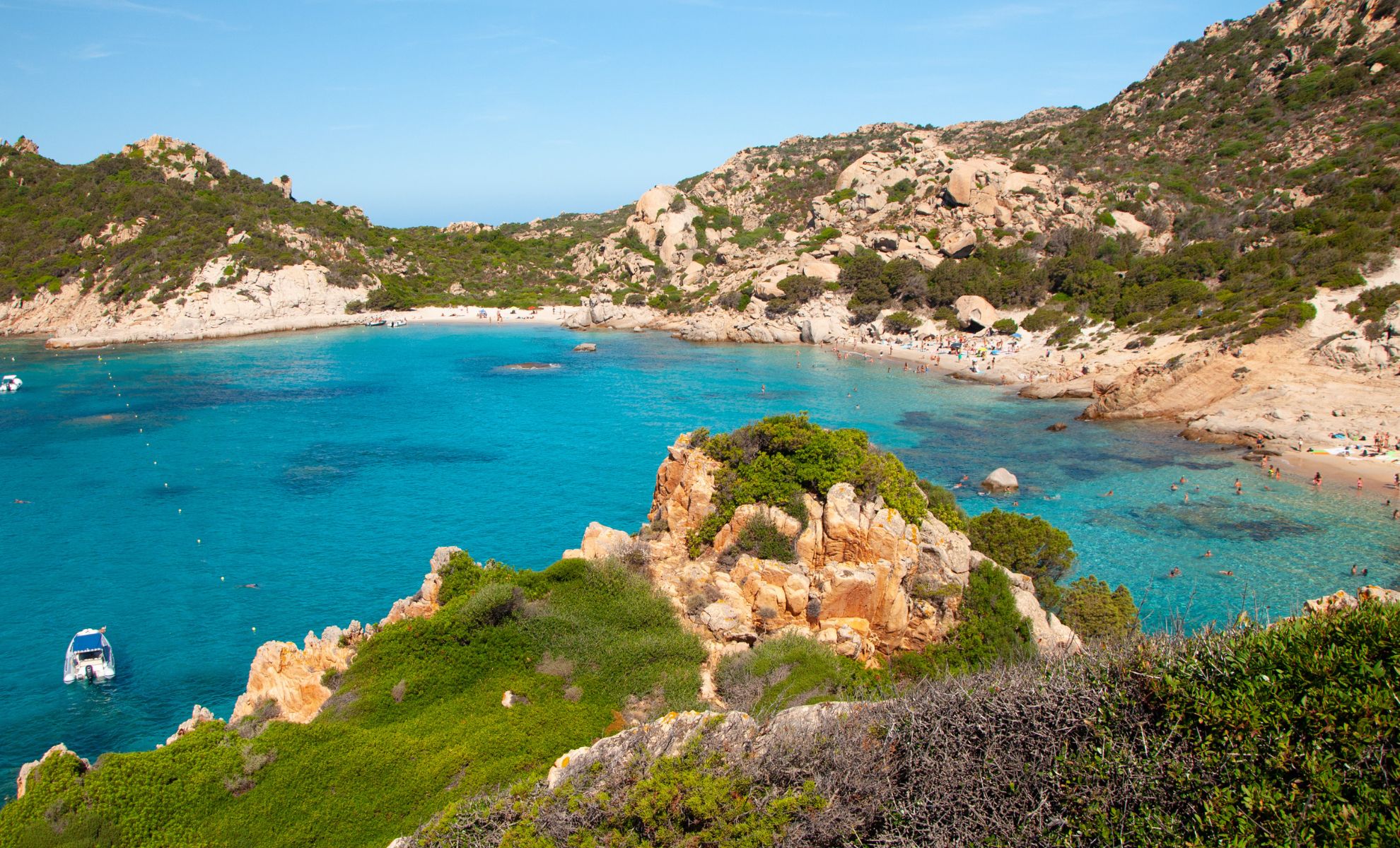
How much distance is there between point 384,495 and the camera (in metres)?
33.0

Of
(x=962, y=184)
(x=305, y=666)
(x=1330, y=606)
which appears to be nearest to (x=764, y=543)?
(x=305, y=666)

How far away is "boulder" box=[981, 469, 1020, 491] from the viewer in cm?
3114

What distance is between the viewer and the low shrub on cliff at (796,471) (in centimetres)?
1725

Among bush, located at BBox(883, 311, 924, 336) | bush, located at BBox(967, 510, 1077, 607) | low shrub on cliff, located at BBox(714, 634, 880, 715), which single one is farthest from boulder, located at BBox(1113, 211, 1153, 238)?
low shrub on cliff, located at BBox(714, 634, 880, 715)

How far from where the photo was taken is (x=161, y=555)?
2678 cm

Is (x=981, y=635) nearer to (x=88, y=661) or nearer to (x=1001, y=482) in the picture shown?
(x=1001, y=482)

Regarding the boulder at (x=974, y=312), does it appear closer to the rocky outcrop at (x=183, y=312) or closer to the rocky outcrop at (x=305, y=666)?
the rocky outcrop at (x=305, y=666)

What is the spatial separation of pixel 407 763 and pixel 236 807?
2.04 metres

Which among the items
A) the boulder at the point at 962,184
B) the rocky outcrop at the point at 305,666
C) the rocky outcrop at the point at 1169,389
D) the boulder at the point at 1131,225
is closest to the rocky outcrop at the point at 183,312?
the boulder at the point at 962,184

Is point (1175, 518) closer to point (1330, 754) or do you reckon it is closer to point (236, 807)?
point (1330, 754)

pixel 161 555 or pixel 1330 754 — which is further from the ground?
pixel 1330 754

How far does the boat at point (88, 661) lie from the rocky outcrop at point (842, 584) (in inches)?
521

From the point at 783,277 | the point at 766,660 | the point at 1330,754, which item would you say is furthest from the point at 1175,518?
the point at 783,277

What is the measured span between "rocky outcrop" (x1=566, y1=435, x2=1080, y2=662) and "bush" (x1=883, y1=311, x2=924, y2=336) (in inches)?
2040
